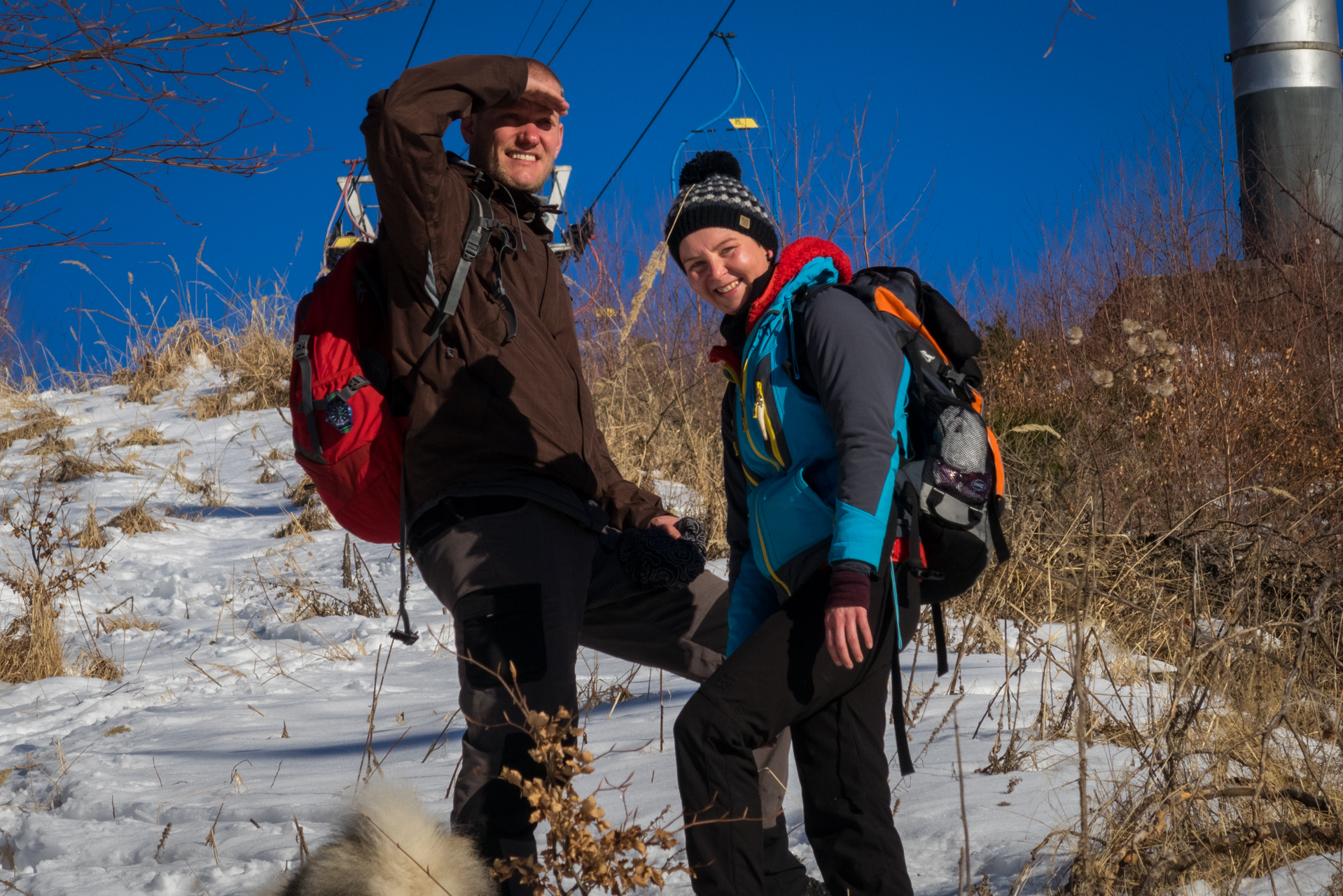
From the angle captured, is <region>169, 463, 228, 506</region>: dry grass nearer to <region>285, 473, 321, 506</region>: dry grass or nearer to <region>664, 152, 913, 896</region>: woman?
<region>285, 473, 321, 506</region>: dry grass

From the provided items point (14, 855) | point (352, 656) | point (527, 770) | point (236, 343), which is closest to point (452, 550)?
point (527, 770)

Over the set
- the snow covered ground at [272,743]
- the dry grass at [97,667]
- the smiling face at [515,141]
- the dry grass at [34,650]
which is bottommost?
the snow covered ground at [272,743]

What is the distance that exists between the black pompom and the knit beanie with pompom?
0.01 m

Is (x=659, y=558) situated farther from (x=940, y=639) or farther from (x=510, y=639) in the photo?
(x=940, y=639)

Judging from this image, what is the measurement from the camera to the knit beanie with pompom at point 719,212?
216cm

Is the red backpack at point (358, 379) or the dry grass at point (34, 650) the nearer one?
the red backpack at point (358, 379)

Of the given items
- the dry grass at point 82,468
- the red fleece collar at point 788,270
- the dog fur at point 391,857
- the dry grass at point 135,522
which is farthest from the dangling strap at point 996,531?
the dry grass at point 82,468

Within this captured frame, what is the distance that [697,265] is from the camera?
2186mm

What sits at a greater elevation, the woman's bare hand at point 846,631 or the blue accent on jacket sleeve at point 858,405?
the blue accent on jacket sleeve at point 858,405

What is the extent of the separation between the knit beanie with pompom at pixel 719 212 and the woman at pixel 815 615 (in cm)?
21

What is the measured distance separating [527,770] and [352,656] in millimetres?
2975

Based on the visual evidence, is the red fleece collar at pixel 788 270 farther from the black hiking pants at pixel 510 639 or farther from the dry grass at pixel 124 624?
the dry grass at pixel 124 624

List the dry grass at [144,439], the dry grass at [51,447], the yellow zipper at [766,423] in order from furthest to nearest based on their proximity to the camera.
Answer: the dry grass at [144,439], the dry grass at [51,447], the yellow zipper at [766,423]

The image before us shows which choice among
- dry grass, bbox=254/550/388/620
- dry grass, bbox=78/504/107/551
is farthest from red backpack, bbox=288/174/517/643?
dry grass, bbox=78/504/107/551
